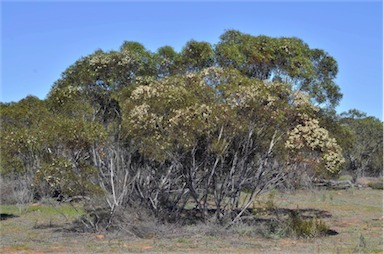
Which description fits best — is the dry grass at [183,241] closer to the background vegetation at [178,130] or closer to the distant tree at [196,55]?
the background vegetation at [178,130]

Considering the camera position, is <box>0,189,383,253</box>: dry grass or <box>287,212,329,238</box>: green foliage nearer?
<box>0,189,383,253</box>: dry grass

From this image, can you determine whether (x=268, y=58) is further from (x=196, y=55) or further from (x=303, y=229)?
(x=303, y=229)

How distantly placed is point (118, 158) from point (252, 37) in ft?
25.0

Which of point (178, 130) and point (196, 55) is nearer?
point (178, 130)

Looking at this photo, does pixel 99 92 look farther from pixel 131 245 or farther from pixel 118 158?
pixel 131 245

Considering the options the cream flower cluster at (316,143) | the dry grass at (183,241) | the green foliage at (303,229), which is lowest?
the dry grass at (183,241)

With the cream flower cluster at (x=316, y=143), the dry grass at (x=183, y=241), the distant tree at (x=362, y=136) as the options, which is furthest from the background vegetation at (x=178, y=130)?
the distant tree at (x=362, y=136)

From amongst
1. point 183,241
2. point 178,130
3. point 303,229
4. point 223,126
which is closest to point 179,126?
point 178,130

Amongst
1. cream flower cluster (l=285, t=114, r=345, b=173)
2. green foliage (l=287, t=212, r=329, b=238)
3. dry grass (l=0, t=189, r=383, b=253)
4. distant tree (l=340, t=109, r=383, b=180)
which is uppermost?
distant tree (l=340, t=109, r=383, b=180)

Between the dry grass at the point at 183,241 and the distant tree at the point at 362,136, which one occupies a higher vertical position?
the distant tree at the point at 362,136

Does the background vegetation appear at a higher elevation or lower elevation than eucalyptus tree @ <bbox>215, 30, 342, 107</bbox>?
lower

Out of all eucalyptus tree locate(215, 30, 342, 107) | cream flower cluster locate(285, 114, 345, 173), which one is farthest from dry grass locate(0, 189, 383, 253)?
eucalyptus tree locate(215, 30, 342, 107)

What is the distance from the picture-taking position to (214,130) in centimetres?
1627

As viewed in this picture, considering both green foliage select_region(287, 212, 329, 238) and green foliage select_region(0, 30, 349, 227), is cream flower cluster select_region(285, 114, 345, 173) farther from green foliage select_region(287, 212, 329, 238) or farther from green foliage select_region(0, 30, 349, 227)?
green foliage select_region(287, 212, 329, 238)
